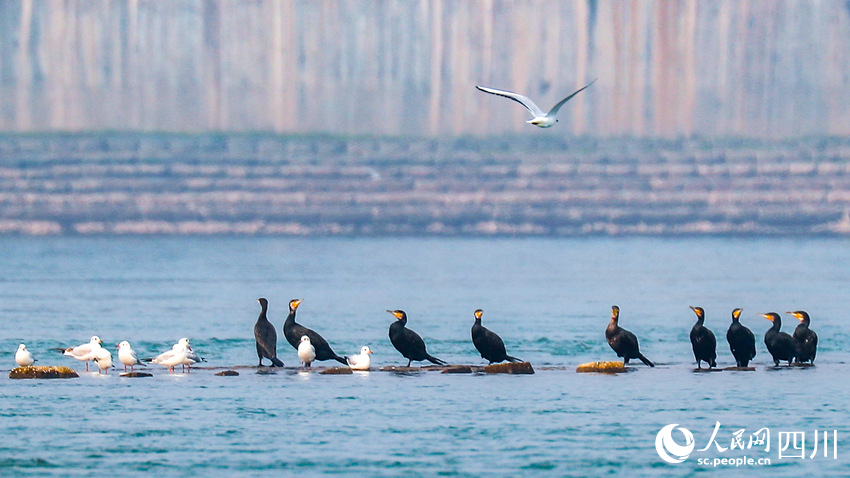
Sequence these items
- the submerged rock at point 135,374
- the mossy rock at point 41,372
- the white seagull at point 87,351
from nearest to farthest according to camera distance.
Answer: the mossy rock at point 41,372, the submerged rock at point 135,374, the white seagull at point 87,351

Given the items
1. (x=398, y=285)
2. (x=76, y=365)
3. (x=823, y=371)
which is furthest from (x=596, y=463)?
(x=398, y=285)

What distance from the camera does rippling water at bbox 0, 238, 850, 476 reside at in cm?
2534

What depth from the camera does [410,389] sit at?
30.6 m

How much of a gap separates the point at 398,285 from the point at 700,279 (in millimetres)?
14037

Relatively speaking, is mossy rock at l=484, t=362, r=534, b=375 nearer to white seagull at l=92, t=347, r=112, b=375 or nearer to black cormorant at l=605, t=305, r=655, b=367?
black cormorant at l=605, t=305, r=655, b=367

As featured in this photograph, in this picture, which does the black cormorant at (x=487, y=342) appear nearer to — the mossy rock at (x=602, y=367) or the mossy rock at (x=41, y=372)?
the mossy rock at (x=602, y=367)

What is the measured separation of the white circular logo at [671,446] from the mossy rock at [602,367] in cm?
532

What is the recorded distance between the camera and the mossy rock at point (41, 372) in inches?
1235

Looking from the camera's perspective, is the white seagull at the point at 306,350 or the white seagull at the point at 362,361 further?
the white seagull at the point at 362,361

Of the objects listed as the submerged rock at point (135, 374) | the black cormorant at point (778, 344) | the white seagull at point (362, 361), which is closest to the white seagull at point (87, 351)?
the submerged rock at point (135, 374)

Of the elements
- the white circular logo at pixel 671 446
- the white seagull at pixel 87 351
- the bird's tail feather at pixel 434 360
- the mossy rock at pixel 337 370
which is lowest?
the white circular logo at pixel 671 446

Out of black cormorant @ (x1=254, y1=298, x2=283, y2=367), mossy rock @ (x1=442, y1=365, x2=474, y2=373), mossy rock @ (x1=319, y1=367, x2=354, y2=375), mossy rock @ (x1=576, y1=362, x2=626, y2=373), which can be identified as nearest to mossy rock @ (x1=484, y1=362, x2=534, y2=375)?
mossy rock @ (x1=442, y1=365, x2=474, y2=373)

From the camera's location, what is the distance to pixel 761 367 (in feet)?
110

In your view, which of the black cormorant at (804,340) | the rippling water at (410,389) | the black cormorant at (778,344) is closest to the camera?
the rippling water at (410,389)
